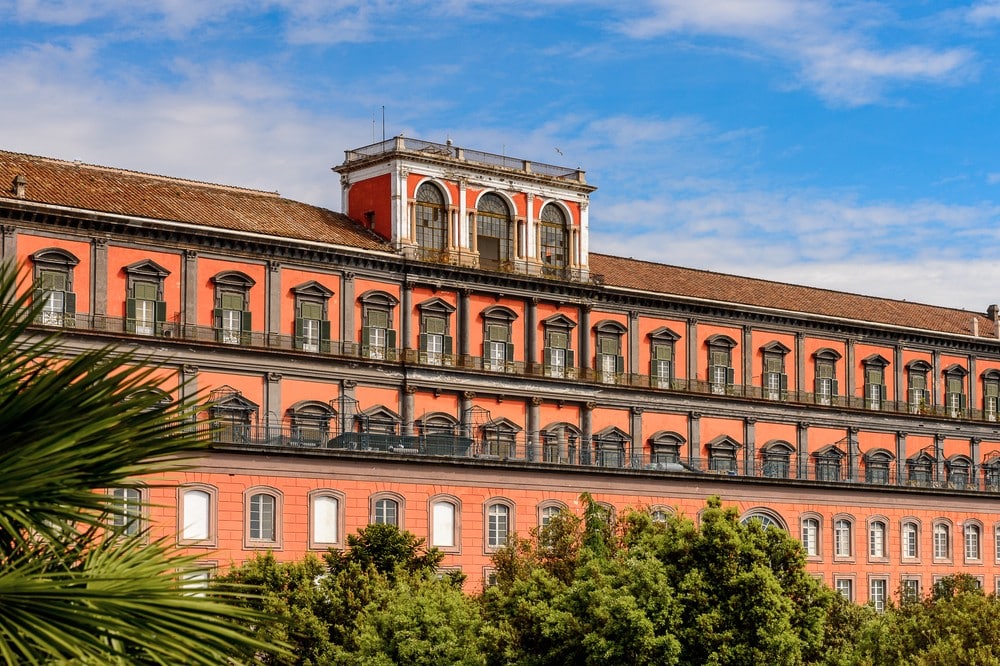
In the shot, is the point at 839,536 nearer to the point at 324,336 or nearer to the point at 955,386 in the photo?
the point at 955,386

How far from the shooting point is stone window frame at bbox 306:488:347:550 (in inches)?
2143

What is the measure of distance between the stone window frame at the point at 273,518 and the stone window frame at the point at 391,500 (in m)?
3.28

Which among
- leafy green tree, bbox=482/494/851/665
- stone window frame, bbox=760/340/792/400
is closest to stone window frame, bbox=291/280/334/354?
leafy green tree, bbox=482/494/851/665

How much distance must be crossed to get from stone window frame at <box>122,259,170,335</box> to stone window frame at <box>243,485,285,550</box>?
8.08 metres

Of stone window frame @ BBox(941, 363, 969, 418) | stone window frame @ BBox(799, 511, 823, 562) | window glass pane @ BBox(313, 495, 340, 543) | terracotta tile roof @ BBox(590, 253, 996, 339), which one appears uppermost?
terracotta tile roof @ BBox(590, 253, 996, 339)

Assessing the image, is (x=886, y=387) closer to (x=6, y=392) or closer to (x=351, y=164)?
(x=351, y=164)

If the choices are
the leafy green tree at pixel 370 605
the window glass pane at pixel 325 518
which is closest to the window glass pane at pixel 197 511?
the leafy green tree at pixel 370 605

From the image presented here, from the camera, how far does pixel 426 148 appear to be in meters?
66.2

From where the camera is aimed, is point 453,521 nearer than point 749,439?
Yes

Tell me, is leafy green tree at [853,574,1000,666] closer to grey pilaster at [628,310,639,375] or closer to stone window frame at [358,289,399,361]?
stone window frame at [358,289,399,361]

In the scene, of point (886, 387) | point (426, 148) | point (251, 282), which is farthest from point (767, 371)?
point (251, 282)

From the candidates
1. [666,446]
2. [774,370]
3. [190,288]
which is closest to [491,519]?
[190,288]

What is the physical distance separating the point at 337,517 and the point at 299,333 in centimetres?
939

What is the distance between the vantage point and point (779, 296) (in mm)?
78875
